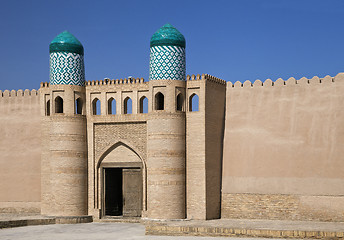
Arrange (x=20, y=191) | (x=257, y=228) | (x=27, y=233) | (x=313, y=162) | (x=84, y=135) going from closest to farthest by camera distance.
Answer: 1. (x=257, y=228)
2. (x=27, y=233)
3. (x=313, y=162)
4. (x=84, y=135)
5. (x=20, y=191)

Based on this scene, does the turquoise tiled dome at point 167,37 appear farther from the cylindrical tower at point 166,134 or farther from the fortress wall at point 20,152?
the fortress wall at point 20,152

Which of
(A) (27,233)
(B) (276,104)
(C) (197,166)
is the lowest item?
(A) (27,233)

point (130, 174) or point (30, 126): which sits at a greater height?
point (30, 126)

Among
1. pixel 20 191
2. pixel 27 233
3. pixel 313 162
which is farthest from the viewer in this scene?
pixel 20 191

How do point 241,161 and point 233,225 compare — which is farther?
point 241,161

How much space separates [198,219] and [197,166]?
67.8 inches

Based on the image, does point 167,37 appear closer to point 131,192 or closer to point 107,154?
point 107,154

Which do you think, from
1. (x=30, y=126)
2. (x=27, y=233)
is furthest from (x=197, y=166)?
(x=30, y=126)

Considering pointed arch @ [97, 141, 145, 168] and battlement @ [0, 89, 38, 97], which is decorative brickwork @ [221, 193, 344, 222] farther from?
battlement @ [0, 89, 38, 97]

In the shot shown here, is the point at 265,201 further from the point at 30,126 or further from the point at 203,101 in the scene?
the point at 30,126

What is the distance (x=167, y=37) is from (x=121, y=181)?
245 inches

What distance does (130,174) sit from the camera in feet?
77.5

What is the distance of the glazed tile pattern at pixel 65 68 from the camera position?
72.0 ft

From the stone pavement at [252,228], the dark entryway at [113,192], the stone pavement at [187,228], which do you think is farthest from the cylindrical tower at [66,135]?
the stone pavement at [252,228]
